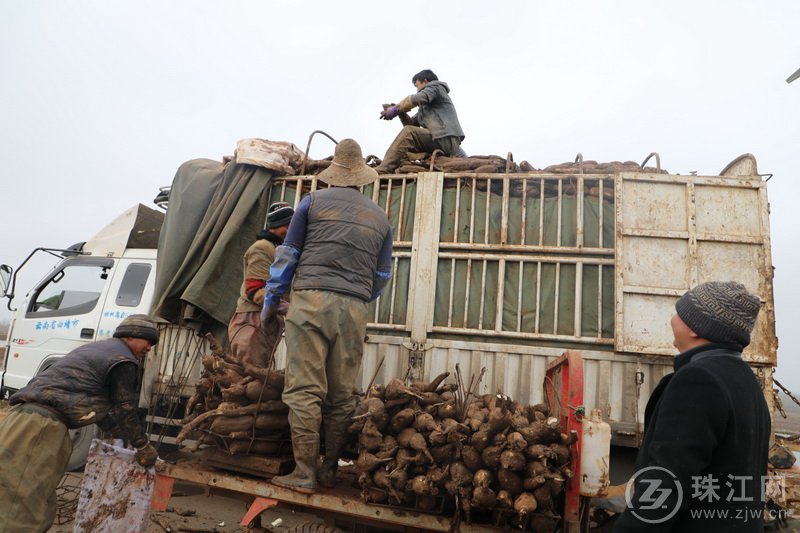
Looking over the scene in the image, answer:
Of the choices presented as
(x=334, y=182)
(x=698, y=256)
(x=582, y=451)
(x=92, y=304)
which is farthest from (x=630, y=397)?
(x=92, y=304)

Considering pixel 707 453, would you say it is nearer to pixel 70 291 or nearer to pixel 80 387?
pixel 80 387

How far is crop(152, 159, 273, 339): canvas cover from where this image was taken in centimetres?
544

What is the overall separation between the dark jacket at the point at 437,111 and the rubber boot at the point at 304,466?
4.13 metres

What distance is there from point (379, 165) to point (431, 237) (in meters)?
1.20

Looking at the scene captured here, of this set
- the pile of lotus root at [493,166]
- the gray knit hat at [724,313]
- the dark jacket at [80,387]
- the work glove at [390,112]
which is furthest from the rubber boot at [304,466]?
the work glove at [390,112]

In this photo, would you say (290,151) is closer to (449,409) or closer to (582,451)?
(449,409)

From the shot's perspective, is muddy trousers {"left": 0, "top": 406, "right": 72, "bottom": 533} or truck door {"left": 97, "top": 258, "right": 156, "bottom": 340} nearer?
muddy trousers {"left": 0, "top": 406, "right": 72, "bottom": 533}

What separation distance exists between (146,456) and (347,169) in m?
2.43

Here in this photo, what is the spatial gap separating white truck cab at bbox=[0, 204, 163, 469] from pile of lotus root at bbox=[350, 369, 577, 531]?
4456 mm

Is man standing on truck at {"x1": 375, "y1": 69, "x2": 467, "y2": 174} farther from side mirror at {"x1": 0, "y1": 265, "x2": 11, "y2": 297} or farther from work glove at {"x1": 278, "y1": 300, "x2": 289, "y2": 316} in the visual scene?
side mirror at {"x1": 0, "y1": 265, "x2": 11, "y2": 297}

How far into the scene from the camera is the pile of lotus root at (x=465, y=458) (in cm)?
259

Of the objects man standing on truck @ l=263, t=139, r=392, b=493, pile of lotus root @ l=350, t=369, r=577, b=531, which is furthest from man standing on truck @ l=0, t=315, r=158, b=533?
pile of lotus root @ l=350, t=369, r=577, b=531

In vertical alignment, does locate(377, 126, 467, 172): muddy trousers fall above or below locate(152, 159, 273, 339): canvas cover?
above

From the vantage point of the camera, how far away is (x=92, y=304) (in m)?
6.45
